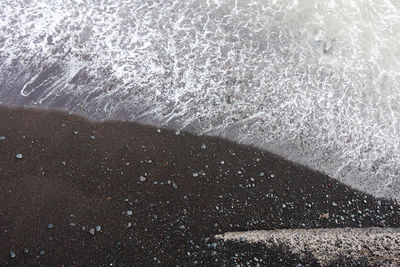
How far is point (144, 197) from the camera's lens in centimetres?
474

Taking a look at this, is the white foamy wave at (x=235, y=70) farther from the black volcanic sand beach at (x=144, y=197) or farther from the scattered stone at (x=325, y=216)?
the scattered stone at (x=325, y=216)

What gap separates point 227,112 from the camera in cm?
592

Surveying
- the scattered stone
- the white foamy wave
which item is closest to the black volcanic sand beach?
the scattered stone

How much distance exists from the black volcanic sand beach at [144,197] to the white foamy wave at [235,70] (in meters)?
0.39

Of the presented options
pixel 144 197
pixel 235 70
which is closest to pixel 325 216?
pixel 144 197

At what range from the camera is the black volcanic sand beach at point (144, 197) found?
4285mm

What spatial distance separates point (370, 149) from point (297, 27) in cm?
309

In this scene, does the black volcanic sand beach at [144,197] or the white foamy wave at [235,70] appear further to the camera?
the white foamy wave at [235,70]

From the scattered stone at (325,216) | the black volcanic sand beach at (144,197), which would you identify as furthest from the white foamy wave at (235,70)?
the scattered stone at (325,216)

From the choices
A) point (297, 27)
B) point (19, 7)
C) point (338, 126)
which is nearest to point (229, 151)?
point (338, 126)

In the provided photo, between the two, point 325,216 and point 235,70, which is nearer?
point 325,216

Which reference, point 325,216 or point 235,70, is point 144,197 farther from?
point 235,70

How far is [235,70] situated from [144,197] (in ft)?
10.2

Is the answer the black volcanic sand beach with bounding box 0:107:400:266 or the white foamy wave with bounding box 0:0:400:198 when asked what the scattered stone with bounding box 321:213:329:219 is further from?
the white foamy wave with bounding box 0:0:400:198
